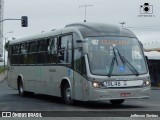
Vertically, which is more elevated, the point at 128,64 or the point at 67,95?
the point at 128,64

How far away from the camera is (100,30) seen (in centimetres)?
1969

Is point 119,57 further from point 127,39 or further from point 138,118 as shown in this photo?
point 138,118

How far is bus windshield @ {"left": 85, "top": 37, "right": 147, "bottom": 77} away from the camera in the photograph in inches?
740

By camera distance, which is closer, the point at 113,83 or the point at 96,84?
the point at 96,84

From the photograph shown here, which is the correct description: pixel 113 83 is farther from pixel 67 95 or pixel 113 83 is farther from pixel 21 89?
pixel 21 89

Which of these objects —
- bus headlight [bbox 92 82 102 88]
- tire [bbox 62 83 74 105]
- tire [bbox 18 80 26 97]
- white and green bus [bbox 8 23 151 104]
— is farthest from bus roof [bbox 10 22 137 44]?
tire [bbox 18 80 26 97]

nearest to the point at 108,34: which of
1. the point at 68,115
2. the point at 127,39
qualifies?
the point at 127,39

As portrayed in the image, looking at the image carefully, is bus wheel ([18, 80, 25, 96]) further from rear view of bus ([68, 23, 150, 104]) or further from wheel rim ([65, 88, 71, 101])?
rear view of bus ([68, 23, 150, 104])

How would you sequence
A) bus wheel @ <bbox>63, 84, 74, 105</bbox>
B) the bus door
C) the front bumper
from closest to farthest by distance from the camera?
the front bumper → the bus door → bus wheel @ <bbox>63, 84, 74, 105</bbox>

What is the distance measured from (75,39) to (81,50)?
2.71 ft

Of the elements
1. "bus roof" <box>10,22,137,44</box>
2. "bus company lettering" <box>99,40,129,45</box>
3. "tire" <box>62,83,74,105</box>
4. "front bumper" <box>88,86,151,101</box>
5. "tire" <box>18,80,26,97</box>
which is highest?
"bus roof" <box>10,22,137,44</box>

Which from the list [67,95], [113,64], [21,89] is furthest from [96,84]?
[21,89]

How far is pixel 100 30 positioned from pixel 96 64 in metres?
1.54

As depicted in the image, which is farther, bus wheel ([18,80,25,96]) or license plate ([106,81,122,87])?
bus wheel ([18,80,25,96])
